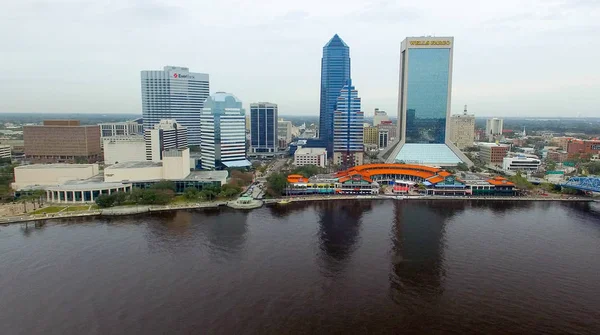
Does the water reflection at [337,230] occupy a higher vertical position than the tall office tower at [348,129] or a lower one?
lower

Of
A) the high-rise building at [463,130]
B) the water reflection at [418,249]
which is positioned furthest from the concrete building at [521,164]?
the high-rise building at [463,130]

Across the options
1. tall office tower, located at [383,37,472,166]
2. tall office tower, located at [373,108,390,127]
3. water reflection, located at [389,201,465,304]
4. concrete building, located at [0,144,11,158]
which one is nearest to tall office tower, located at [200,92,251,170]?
tall office tower, located at [383,37,472,166]

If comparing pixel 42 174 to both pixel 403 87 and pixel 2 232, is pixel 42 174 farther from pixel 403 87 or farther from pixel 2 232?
pixel 403 87

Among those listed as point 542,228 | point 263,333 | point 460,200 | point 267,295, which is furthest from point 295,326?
point 460,200

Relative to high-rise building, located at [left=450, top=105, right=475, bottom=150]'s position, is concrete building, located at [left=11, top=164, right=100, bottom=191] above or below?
below

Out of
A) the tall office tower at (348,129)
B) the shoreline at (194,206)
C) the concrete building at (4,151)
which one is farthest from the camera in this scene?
the concrete building at (4,151)

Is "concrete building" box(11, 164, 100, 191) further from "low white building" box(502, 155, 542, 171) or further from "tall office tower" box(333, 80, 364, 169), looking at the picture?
"low white building" box(502, 155, 542, 171)

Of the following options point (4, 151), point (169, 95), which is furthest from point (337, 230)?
point (4, 151)

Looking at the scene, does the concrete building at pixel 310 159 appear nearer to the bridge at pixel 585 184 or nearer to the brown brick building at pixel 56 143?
the bridge at pixel 585 184
